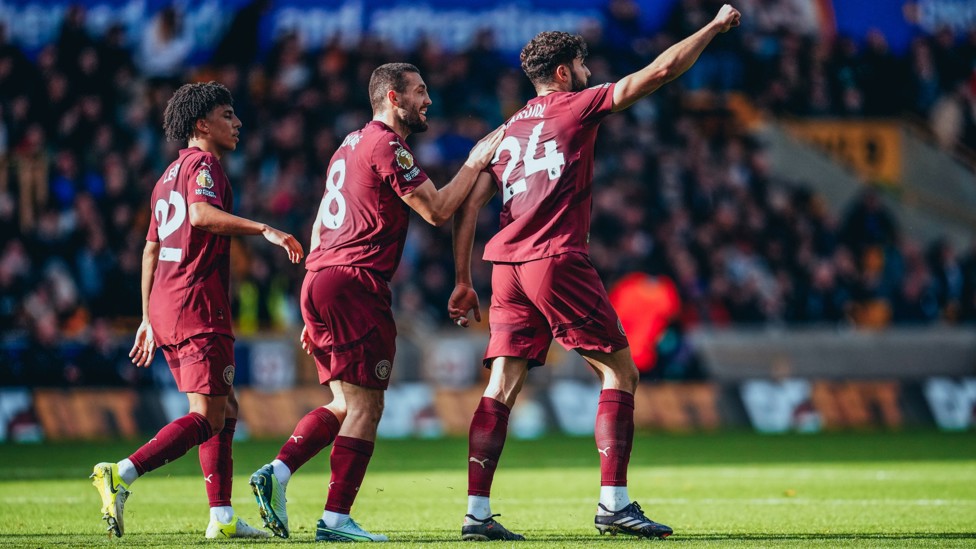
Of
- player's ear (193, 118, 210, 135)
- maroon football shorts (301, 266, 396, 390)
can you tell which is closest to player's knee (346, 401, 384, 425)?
maroon football shorts (301, 266, 396, 390)

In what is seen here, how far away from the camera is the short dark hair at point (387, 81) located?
263 inches

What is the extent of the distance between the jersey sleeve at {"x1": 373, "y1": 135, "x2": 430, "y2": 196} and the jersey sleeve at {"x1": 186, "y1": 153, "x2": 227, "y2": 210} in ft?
2.54

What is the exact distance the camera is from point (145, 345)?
7027 mm

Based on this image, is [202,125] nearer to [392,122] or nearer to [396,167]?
[392,122]

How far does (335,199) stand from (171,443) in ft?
4.47

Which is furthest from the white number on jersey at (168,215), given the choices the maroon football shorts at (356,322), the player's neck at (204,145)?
the maroon football shorts at (356,322)

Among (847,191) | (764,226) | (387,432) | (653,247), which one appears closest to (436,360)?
(387,432)

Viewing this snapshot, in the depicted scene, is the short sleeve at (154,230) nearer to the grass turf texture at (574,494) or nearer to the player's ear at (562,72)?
the grass turf texture at (574,494)

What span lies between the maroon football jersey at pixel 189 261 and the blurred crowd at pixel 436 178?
964 centimetres

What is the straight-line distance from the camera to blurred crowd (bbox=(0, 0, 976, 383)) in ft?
57.2

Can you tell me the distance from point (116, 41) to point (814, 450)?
11410 millimetres

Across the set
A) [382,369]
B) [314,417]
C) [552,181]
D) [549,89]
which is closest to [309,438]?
[314,417]

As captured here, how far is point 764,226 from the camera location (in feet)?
68.6

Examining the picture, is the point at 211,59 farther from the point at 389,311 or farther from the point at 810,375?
the point at 389,311
